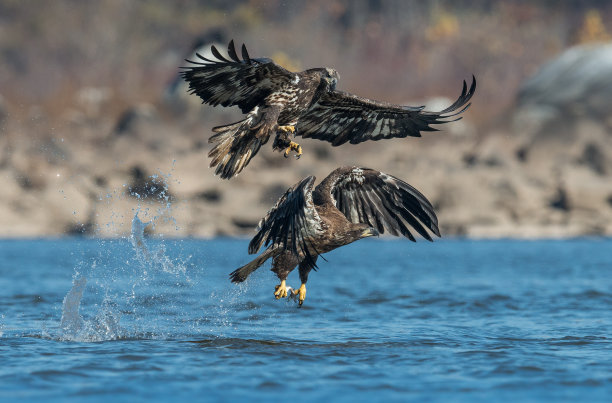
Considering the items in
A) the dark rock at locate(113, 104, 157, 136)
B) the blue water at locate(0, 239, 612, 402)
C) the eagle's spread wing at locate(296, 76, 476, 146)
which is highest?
the dark rock at locate(113, 104, 157, 136)

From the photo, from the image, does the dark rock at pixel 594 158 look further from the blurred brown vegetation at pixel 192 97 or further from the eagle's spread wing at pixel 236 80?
the eagle's spread wing at pixel 236 80

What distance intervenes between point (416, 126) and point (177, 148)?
78.9ft

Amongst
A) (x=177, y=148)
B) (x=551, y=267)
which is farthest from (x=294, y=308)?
(x=177, y=148)

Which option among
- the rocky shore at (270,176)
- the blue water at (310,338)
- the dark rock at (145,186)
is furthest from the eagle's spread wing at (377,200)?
the rocky shore at (270,176)

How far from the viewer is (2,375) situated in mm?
7875

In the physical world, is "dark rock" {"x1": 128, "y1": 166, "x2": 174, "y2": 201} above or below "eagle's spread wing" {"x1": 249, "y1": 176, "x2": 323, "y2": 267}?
above

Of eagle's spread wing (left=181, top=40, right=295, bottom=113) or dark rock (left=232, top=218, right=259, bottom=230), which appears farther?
dark rock (left=232, top=218, right=259, bottom=230)

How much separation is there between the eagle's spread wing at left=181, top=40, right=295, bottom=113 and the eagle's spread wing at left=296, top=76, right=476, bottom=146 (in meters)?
1.05

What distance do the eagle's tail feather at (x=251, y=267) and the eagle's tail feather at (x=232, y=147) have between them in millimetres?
951

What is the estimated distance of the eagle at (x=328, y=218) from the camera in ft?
26.5

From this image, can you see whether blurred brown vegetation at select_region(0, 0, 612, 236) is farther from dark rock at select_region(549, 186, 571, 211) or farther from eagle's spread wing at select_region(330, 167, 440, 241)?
eagle's spread wing at select_region(330, 167, 440, 241)

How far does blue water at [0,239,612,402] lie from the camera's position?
296 inches

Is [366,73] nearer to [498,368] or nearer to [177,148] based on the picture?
[177,148]

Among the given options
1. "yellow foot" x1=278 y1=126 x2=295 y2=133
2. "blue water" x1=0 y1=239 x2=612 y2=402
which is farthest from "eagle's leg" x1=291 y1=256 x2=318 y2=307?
"yellow foot" x1=278 y1=126 x2=295 y2=133
